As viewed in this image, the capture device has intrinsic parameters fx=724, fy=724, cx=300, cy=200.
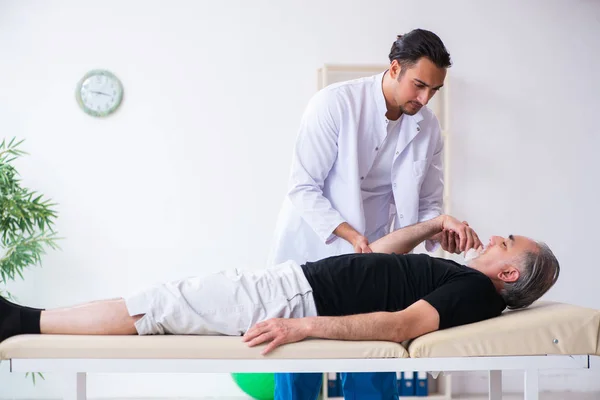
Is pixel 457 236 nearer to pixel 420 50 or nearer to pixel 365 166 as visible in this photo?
pixel 365 166

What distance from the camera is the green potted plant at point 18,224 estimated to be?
140 inches

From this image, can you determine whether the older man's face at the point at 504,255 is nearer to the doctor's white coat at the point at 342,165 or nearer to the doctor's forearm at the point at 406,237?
the doctor's forearm at the point at 406,237

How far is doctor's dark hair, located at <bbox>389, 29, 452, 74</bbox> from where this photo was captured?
2188 millimetres

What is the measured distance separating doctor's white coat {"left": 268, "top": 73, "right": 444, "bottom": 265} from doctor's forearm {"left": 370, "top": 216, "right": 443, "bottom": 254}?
0.37 feet

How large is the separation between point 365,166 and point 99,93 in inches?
83.5

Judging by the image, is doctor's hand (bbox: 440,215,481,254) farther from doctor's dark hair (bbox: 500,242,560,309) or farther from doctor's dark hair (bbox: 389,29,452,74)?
doctor's dark hair (bbox: 389,29,452,74)

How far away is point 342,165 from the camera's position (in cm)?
241

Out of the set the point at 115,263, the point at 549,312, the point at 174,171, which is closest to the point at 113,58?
the point at 174,171

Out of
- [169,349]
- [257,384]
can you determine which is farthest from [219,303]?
[257,384]

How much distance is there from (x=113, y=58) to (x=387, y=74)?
2.17 m

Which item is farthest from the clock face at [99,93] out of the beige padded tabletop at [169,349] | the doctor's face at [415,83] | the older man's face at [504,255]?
the older man's face at [504,255]

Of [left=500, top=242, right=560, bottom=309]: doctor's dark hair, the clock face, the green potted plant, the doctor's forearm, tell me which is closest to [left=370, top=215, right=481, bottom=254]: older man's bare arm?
the doctor's forearm

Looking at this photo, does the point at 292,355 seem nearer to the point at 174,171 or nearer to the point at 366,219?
the point at 366,219

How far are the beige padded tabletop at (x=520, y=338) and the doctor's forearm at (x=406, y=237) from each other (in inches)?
20.6
